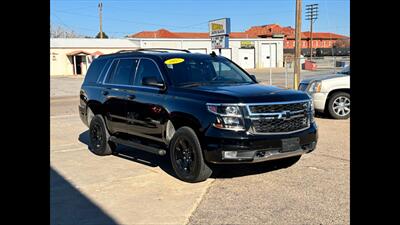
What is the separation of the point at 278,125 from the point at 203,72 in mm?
1727

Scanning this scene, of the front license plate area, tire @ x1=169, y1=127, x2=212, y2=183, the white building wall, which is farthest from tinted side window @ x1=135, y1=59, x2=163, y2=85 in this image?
the white building wall

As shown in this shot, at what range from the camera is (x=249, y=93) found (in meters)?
5.85

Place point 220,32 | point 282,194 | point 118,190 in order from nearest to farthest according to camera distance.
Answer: point 282,194
point 118,190
point 220,32

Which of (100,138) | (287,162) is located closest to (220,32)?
(100,138)

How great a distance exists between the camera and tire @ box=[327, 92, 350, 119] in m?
11.6

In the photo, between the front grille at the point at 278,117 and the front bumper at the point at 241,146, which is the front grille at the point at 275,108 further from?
the front bumper at the point at 241,146

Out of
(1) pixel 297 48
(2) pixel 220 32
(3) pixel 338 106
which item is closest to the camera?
(3) pixel 338 106

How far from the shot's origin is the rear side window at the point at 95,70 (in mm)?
8455

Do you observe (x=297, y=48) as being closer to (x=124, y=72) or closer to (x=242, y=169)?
(x=124, y=72)

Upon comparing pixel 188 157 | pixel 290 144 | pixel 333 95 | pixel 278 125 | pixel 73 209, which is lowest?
pixel 73 209

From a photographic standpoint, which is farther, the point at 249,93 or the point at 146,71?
the point at 146,71
